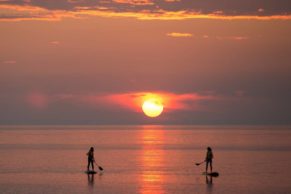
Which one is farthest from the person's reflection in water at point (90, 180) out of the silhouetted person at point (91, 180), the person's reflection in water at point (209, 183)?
the person's reflection in water at point (209, 183)

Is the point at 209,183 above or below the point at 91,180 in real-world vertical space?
below

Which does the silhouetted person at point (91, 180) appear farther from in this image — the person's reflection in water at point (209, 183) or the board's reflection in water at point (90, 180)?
the person's reflection in water at point (209, 183)

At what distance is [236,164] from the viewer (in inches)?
2157

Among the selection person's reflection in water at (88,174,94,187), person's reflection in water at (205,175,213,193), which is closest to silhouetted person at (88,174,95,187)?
person's reflection in water at (88,174,94,187)

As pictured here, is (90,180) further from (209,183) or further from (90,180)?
(209,183)

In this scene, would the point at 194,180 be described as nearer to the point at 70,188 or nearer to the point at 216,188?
the point at 216,188

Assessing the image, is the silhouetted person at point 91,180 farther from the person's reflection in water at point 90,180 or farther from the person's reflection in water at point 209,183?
→ the person's reflection in water at point 209,183

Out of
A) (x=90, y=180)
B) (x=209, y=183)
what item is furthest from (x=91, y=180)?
(x=209, y=183)

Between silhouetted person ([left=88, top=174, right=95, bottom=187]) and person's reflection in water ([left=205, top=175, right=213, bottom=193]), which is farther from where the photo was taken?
silhouetted person ([left=88, top=174, right=95, bottom=187])

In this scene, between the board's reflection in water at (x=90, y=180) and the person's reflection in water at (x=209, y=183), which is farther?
the board's reflection in water at (x=90, y=180)

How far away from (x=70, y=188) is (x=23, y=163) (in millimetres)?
21618

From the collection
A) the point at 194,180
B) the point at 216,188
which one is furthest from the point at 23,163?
the point at 216,188

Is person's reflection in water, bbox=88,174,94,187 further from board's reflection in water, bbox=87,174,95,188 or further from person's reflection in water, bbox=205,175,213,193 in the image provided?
person's reflection in water, bbox=205,175,213,193

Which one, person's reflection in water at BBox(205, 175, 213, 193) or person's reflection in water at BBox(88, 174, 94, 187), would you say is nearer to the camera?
person's reflection in water at BBox(205, 175, 213, 193)
